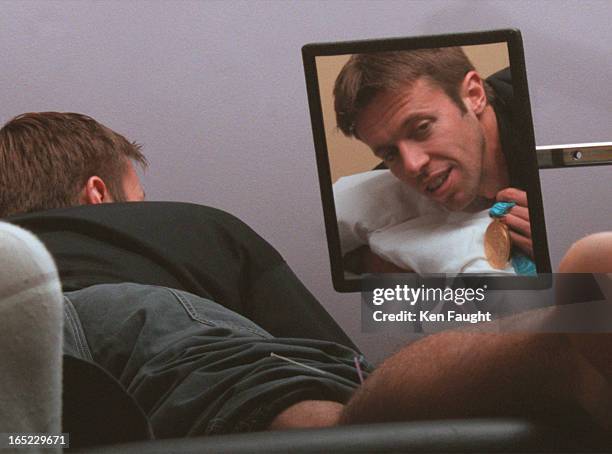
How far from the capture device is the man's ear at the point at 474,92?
0.81m

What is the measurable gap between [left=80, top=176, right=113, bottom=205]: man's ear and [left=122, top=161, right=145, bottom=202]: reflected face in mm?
30

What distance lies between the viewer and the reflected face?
1.38 meters

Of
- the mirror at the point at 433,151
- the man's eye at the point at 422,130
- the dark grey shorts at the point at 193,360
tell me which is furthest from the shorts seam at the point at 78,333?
the man's eye at the point at 422,130

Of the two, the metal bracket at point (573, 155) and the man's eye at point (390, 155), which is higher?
the man's eye at point (390, 155)

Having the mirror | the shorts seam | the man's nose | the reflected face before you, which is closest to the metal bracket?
the mirror

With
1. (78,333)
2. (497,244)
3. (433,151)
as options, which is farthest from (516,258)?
(78,333)

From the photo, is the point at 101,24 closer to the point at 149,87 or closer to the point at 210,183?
the point at 149,87

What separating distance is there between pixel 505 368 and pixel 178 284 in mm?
648

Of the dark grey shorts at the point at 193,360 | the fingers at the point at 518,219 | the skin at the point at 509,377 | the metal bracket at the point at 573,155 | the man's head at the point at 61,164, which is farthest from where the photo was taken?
the man's head at the point at 61,164

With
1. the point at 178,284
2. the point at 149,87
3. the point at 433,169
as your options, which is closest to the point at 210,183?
the point at 149,87

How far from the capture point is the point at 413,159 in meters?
0.78

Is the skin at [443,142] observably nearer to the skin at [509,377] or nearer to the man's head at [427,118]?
the man's head at [427,118]

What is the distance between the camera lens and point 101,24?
158cm

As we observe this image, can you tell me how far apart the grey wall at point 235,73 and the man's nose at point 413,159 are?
61cm
